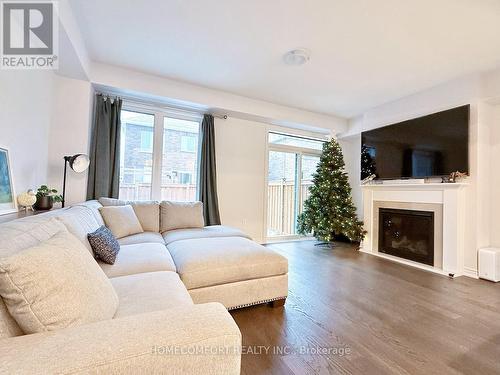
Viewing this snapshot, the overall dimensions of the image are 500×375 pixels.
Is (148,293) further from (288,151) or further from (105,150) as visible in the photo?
(288,151)

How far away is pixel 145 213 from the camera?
2.92 m

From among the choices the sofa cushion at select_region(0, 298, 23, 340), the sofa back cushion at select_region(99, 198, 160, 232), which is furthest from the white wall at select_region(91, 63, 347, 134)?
the sofa cushion at select_region(0, 298, 23, 340)

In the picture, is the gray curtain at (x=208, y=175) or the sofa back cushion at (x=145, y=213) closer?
the sofa back cushion at (x=145, y=213)

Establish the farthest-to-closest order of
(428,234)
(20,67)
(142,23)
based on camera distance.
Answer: (428,234)
(142,23)
(20,67)

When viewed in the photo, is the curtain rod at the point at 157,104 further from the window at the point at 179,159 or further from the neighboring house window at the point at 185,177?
the neighboring house window at the point at 185,177

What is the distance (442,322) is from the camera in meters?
1.88

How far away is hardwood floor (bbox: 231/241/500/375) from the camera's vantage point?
1420mm

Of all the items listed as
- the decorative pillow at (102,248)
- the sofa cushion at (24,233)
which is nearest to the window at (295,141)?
the decorative pillow at (102,248)

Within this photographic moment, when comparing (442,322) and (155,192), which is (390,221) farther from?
(155,192)

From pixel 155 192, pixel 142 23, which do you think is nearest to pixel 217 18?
pixel 142 23

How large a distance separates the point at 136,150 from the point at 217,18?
2.23 meters

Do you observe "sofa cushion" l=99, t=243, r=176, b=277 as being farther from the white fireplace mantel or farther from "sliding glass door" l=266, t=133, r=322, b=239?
the white fireplace mantel

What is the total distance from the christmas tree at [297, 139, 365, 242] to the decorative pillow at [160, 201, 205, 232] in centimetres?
221

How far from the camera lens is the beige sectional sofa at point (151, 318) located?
657 mm
